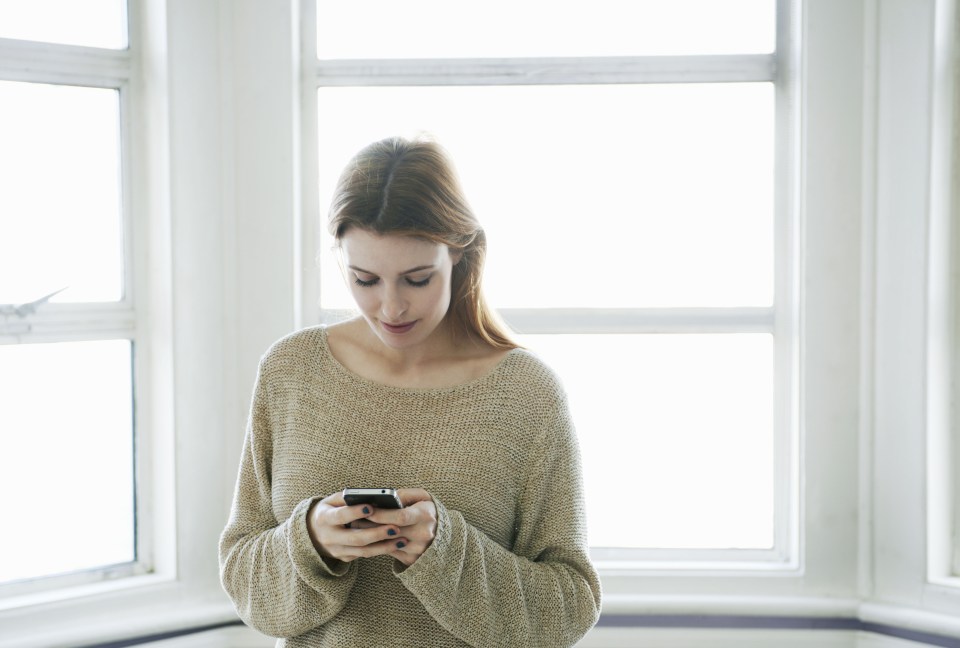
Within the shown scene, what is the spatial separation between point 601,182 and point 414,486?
105 centimetres

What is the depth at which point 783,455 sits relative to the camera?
2152mm

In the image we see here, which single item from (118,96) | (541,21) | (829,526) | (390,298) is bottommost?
(829,526)

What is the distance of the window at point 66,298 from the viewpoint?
198 centimetres

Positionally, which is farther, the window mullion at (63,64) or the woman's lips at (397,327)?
the window mullion at (63,64)

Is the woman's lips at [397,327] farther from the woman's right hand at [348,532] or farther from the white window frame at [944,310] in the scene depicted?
the white window frame at [944,310]

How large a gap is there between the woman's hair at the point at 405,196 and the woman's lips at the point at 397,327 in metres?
0.13

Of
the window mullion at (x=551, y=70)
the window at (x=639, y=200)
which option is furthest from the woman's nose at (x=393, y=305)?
the window mullion at (x=551, y=70)

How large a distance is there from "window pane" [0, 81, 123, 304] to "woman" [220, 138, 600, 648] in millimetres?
794

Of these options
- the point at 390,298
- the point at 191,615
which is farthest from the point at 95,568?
the point at 390,298

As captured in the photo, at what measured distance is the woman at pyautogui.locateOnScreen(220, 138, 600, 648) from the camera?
1.29 m

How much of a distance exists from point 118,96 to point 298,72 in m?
0.40

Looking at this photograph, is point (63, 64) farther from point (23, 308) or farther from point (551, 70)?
point (551, 70)

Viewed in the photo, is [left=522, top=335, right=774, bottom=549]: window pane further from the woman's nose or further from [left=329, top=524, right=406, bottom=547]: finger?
[left=329, top=524, right=406, bottom=547]: finger

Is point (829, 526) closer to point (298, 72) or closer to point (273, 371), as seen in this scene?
point (273, 371)
